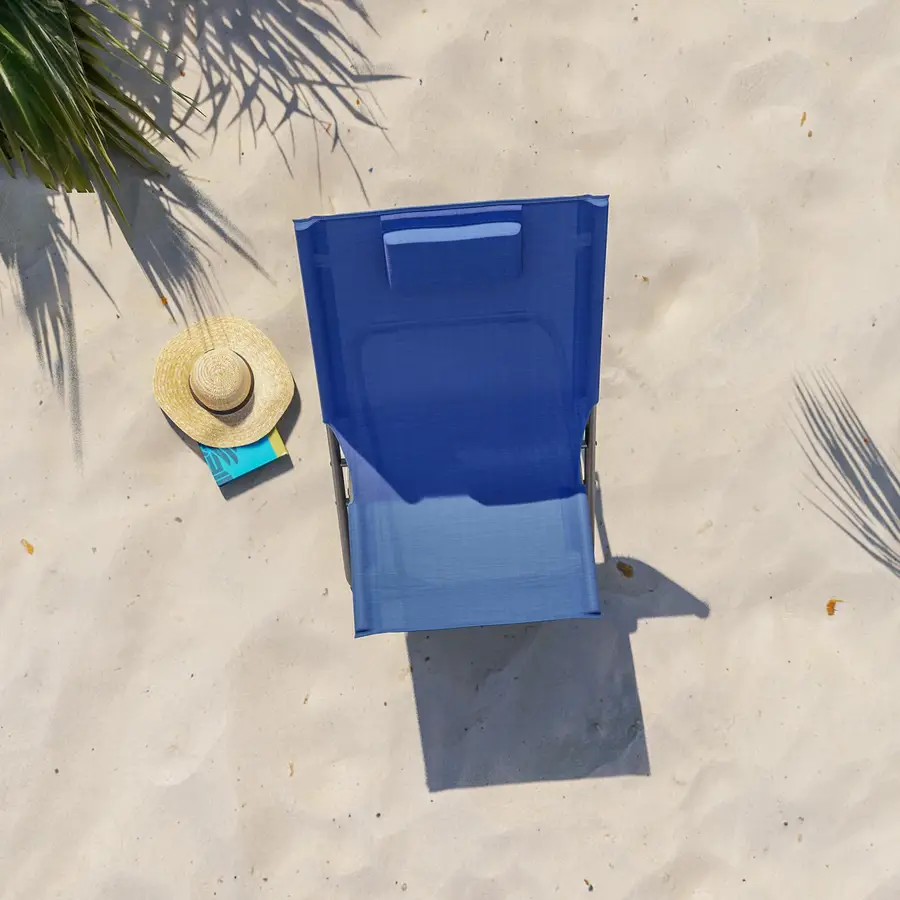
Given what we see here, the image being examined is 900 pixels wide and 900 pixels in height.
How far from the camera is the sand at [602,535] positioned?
7.11 ft

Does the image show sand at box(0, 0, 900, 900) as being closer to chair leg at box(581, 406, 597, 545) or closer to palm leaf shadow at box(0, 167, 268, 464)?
palm leaf shadow at box(0, 167, 268, 464)

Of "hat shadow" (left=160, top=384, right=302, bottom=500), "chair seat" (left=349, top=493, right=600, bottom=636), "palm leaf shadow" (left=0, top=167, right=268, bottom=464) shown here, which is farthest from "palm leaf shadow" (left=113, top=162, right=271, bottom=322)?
"chair seat" (left=349, top=493, right=600, bottom=636)

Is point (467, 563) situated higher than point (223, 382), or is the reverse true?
point (223, 382)

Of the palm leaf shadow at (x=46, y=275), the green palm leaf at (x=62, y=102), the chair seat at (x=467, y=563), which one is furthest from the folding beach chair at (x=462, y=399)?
the palm leaf shadow at (x=46, y=275)

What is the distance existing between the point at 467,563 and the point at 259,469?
0.77 m

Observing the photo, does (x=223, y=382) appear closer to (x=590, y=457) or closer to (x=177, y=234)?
(x=177, y=234)

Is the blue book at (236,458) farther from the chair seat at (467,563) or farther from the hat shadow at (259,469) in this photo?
the chair seat at (467,563)

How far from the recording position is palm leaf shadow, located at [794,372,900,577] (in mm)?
2227

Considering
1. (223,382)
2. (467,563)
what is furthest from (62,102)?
(467,563)

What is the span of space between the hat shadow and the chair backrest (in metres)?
0.44

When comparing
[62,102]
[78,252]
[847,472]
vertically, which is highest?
[62,102]

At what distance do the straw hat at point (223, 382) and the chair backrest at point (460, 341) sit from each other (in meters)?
0.45

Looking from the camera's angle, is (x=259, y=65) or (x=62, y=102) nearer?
(x=62, y=102)

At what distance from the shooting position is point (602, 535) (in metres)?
2.24
